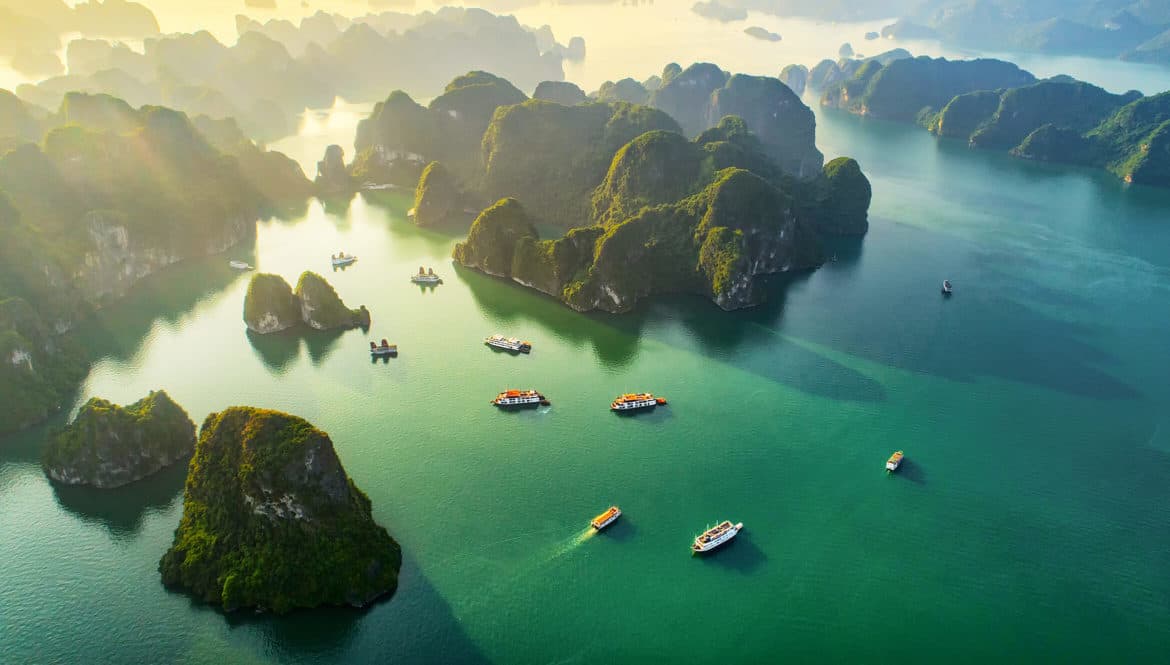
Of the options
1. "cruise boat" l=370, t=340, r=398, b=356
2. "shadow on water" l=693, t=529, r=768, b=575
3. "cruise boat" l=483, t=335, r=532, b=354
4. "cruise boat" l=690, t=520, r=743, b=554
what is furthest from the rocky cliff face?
"shadow on water" l=693, t=529, r=768, b=575

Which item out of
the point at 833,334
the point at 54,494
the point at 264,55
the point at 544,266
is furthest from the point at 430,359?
the point at 264,55

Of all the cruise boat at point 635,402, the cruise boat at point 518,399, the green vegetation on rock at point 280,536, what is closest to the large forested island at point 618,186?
the cruise boat at point 635,402

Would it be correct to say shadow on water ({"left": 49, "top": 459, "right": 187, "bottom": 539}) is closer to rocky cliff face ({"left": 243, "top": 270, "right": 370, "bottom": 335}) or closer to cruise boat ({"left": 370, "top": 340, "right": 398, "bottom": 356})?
cruise boat ({"left": 370, "top": 340, "right": 398, "bottom": 356})

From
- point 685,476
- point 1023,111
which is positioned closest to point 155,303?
point 685,476

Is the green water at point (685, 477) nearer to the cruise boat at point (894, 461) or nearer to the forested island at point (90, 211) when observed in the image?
the cruise boat at point (894, 461)

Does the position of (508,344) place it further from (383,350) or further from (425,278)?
(425,278)

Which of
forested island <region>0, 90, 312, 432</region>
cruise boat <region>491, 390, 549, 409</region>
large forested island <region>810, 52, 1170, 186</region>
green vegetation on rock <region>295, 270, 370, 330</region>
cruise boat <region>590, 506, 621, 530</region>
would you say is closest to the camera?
cruise boat <region>590, 506, 621, 530</region>
